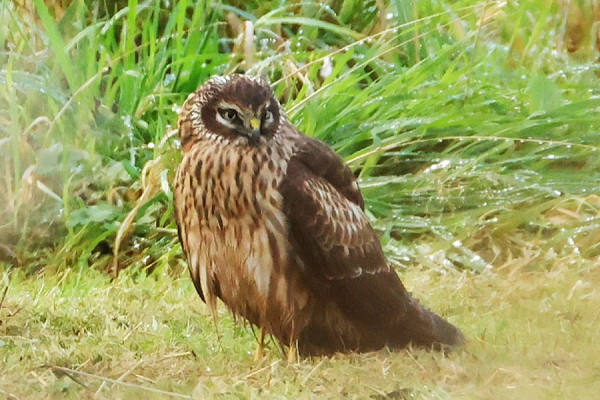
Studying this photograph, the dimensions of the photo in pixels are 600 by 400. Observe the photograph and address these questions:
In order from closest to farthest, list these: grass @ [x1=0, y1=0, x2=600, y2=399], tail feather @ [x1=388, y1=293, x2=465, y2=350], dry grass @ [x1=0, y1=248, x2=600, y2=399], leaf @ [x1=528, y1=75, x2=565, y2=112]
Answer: dry grass @ [x1=0, y1=248, x2=600, y2=399] < tail feather @ [x1=388, y1=293, x2=465, y2=350] < grass @ [x1=0, y1=0, x2=600, y2=399] < leaf @ [x1=528, y1=75, x2=565, y2=112]

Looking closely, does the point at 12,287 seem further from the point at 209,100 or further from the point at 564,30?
the point at 564,30

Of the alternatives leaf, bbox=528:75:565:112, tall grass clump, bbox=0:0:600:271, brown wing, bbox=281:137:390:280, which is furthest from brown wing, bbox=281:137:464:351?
leaf, bbox=528:75:565:112

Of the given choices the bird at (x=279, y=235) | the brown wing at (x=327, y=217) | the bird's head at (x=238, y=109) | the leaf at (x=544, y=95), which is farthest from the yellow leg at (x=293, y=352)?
the leaf at (x=544, y=95)

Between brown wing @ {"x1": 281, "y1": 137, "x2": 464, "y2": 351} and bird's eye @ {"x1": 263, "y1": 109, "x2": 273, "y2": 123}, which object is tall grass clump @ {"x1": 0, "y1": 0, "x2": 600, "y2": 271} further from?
bird's eye @ {"x1": 263, "y1": 109, "x2": 273, "y2": 123}

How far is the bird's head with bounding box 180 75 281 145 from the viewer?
1479 mm

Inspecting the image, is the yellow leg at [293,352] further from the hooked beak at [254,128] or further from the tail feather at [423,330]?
the hooked beak at [254,128]

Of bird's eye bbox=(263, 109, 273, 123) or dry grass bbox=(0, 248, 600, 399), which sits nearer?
dry grass bbox=(0, 248, 600, 399)

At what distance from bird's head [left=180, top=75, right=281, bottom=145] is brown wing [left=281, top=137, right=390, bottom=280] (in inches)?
3.1

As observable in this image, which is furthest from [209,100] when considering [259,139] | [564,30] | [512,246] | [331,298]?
[564,30]

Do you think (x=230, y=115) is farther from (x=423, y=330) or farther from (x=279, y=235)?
(x=423, y=330)

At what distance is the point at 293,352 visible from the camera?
5.05 ft

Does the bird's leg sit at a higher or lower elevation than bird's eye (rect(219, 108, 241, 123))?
lower

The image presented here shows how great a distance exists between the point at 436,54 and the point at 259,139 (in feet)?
1.82

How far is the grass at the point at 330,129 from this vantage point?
1.77 metres
